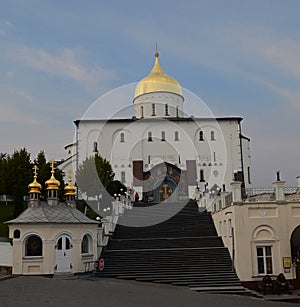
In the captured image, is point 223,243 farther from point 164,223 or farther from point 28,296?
point 28,296

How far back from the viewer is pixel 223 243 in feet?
77.0

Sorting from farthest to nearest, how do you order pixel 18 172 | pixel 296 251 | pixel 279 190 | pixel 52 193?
1. pixel 18 172
2. pixel 52 193
3. pixel 296 251
4. pixel 279 190

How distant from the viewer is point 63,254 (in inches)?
861

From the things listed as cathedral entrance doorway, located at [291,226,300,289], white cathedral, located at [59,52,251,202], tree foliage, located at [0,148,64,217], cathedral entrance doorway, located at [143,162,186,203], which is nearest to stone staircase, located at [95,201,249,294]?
cathedral entrance doorway, located at [291,226,300,289]

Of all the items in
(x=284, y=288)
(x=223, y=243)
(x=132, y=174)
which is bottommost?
(x=284, y=288)

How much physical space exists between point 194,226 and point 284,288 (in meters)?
8.92

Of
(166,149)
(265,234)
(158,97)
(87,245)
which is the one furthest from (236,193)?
(158,97)

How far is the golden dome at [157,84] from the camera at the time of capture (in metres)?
54.1

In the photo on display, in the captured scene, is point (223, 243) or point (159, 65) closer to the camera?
point (223, 243)

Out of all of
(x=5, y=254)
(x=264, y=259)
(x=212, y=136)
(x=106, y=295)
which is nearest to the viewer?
(x=106, y=295)

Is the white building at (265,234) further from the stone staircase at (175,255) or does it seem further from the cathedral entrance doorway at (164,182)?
the cathedral entrance doorway at (164,182)

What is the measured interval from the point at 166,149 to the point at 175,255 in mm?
29171

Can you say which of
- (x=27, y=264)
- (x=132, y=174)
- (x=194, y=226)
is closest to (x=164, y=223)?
(x=194, y=226)

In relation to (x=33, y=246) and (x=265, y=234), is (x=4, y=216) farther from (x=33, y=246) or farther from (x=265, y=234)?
(x=265, y=234)
